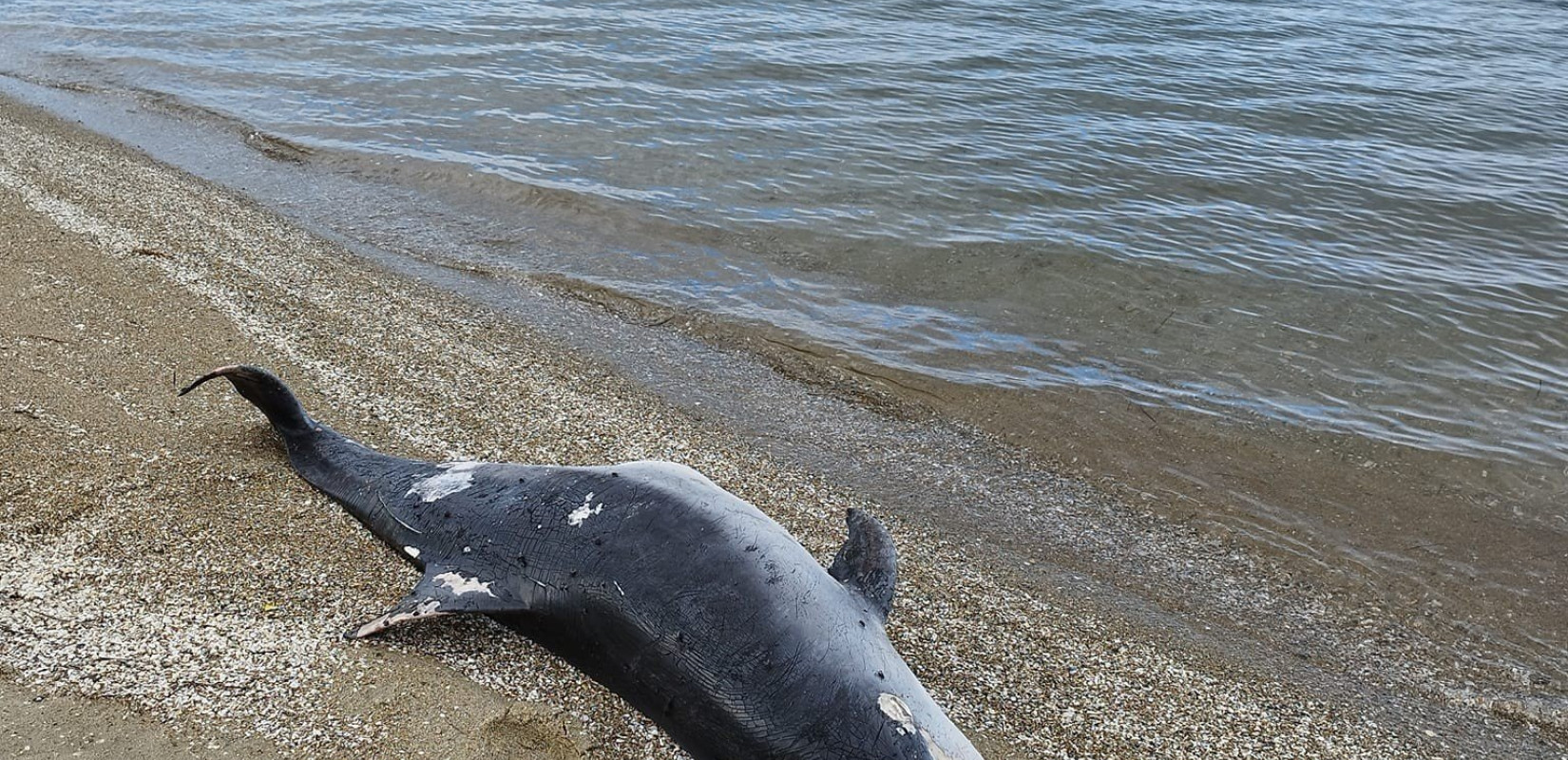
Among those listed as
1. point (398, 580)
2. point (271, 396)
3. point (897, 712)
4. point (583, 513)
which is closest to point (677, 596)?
point (583, 513)

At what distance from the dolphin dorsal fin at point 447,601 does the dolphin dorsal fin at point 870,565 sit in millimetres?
1241

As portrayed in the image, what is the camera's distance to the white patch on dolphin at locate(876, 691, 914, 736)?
3.53 metres

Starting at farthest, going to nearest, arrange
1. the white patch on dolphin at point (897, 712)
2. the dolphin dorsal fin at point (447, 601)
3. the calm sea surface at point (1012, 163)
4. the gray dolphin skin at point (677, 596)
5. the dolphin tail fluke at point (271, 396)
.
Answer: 1. the calm sea surface at point (1012, 163)
2. the dolphin tail fluke at point (271, 396)
3. the dolphin dorsal fin at point (447, 601)
4. the gray dolphin skin at point (677, 596)
5. the white patch on dolphin at point (897, 712)

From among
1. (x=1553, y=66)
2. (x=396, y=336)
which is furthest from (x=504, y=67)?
(x=1553, y=66)

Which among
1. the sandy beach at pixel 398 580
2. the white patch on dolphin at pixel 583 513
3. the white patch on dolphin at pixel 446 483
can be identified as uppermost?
the white patch on dolphin at pixel 583 513

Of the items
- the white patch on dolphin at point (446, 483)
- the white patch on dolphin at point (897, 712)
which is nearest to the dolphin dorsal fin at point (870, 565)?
the white patch on dolphin at point (897, 712)

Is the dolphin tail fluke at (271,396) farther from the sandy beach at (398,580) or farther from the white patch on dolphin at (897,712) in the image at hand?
the white patch on dolphin at (897,712)

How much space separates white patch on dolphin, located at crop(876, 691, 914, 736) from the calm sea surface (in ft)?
15.1

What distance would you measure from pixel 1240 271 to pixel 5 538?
8.83 metres

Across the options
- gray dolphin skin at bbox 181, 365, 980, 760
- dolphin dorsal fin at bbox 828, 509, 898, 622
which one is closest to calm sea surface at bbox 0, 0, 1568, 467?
dolphin dorsal fin at bbox 828, 509, 898, 622

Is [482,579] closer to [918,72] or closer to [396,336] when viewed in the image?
[396,336]

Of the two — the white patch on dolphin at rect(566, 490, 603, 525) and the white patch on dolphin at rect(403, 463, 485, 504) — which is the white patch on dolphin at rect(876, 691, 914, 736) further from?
the white patch on dolphin at rect(403, 463, 485, 504)

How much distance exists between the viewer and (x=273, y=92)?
46.5ft

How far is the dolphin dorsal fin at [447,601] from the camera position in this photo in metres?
4.29
